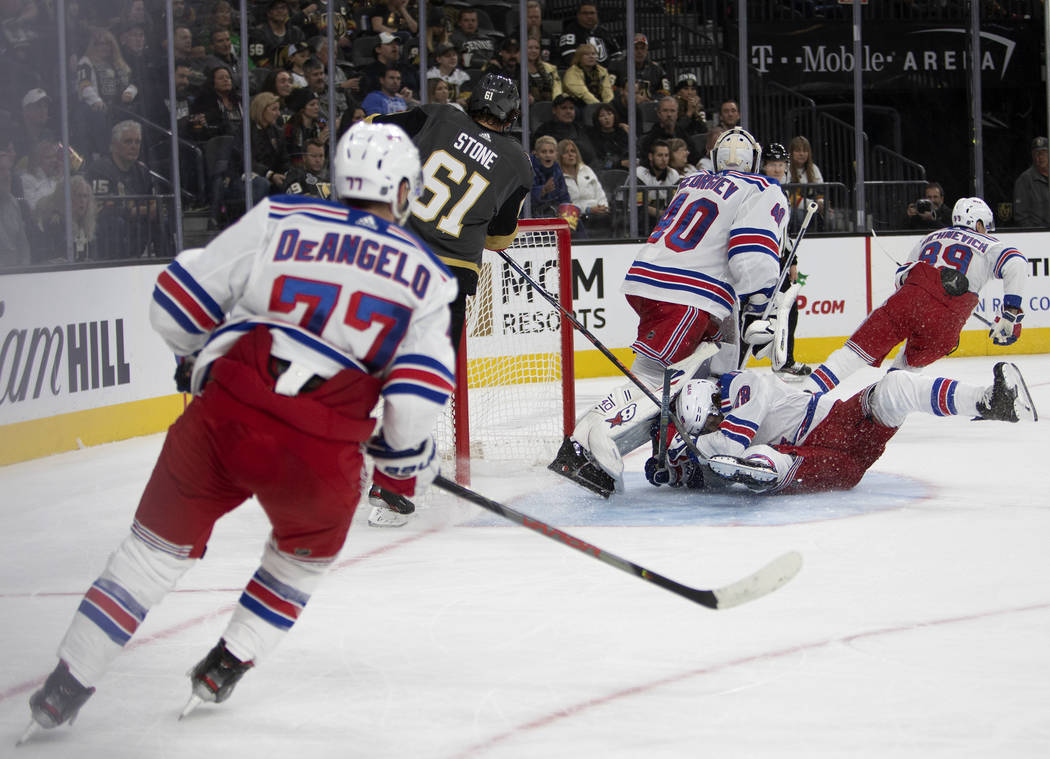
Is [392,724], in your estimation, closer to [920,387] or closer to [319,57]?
[920,387]

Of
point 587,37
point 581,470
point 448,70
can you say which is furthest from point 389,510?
point 587,37

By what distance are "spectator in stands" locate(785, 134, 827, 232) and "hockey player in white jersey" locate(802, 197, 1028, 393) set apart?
2.52 metres

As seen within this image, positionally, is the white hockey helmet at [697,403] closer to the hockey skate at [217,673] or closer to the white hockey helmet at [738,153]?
the white hockey helmet at [738,153]

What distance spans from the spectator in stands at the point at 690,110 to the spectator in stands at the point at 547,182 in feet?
4.02

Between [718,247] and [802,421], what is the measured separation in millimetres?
687

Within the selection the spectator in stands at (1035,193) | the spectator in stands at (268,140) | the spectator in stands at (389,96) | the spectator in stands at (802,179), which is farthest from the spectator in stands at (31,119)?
the spectator in stands at (1035,193)

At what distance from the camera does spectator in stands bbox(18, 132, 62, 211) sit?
223 inches

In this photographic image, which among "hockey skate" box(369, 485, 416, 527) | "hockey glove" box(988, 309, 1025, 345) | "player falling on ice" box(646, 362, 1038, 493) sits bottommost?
"hockey skate" box(369, 485, 416, 527)

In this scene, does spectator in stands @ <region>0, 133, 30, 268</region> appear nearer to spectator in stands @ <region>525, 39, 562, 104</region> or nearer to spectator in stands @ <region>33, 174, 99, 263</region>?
spectator in stands @ <region>33, 174, 99, 263</region>

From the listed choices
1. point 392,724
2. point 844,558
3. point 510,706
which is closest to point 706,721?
point 510,706

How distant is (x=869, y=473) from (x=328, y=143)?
3.96 m

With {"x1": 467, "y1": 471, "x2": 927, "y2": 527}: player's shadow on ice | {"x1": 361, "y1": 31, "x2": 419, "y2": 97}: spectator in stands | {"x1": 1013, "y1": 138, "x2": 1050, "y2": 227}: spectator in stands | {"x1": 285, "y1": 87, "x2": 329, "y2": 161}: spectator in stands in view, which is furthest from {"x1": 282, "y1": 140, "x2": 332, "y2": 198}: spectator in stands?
{"x1": 1013, "y1": 138, "x2": 1050, "y2": 227}: spectator in stands

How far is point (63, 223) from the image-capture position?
5871 mm

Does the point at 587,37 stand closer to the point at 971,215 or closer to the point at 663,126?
the point at 663,126
